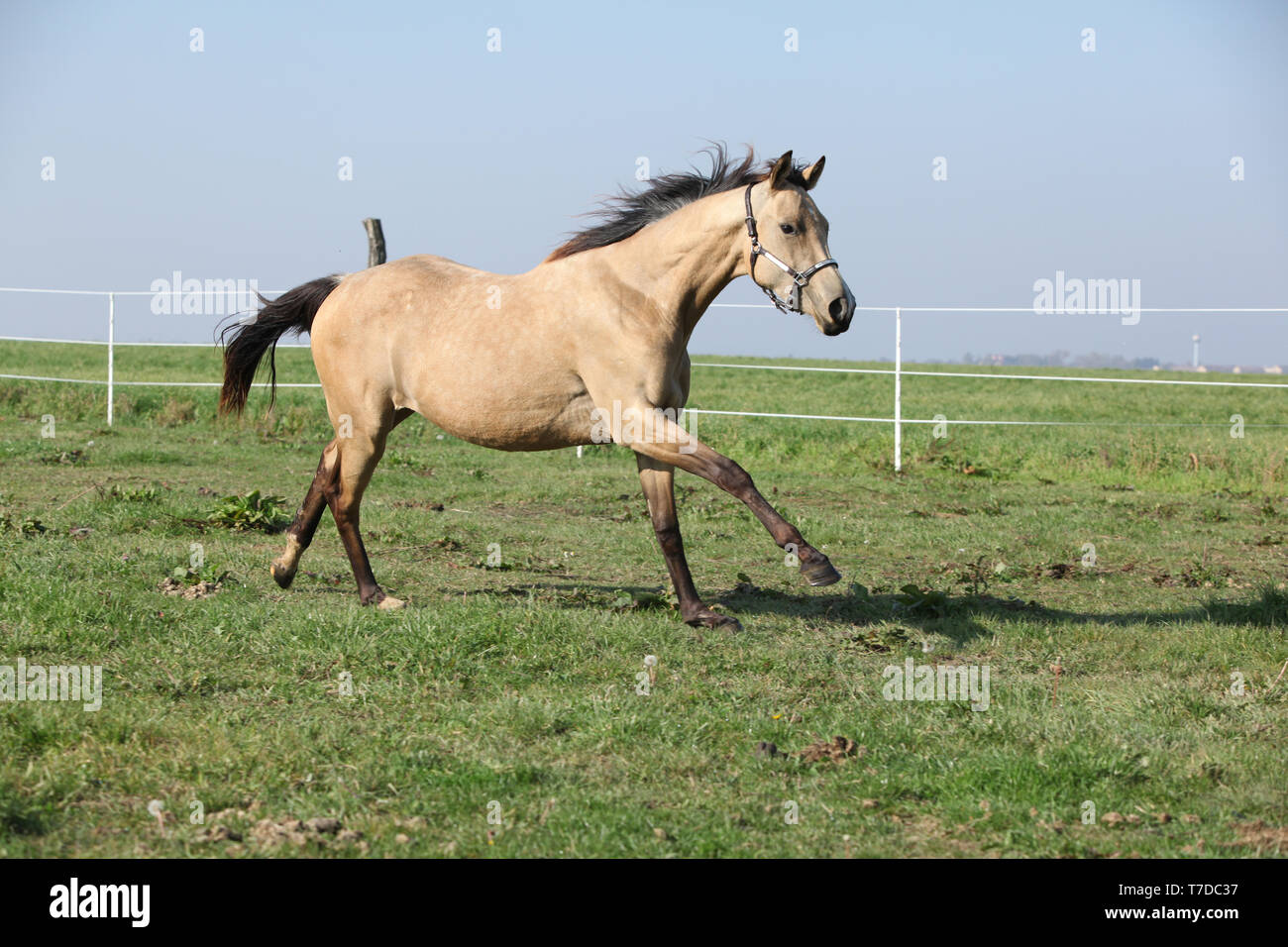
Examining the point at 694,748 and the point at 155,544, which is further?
the point at 155,544

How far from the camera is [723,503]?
10477mm

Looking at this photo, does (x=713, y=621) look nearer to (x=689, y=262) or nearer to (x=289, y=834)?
(x=689, y=262)

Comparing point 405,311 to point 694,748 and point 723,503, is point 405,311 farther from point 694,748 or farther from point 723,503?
point 723,503

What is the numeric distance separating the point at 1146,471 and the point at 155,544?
418 inches

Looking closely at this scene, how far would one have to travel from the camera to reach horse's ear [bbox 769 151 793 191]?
540 cm

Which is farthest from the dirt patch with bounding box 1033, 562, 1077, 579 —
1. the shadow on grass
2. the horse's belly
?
the horse's belly

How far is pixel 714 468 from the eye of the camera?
5.47 meters

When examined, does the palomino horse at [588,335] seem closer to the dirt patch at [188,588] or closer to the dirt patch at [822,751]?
the dirt patch at [188,588]

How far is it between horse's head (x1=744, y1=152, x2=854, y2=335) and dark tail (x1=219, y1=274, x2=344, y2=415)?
9.62 ft

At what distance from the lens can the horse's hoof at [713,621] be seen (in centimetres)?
579
